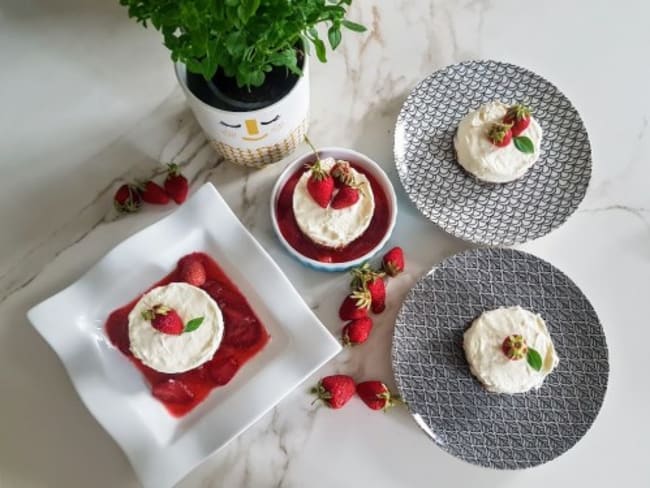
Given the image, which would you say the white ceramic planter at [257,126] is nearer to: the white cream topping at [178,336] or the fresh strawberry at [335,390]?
the white cream topping at [178,336]

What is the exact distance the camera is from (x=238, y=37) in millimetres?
897

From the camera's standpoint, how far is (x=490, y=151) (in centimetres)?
119

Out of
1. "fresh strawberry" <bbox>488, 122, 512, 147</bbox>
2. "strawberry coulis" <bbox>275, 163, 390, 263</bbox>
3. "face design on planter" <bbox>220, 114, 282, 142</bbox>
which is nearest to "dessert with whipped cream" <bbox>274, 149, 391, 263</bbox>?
"strawberry coulis" <bbox>275, 163, 390, 263</bbox>

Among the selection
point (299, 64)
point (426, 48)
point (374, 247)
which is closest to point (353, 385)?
point (374, 247)

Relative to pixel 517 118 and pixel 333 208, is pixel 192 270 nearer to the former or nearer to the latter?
pixel 333 208

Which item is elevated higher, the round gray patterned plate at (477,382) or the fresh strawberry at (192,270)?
the fresh strawberry at (192,270)

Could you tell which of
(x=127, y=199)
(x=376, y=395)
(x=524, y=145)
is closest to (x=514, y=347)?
(x=376, y=395)

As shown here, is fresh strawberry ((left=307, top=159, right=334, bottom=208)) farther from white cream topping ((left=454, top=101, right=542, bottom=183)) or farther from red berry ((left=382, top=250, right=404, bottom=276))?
white cream topping ((left=454, top=101, right=542, bottom=183))

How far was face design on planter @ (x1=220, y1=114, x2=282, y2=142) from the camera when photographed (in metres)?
1.08

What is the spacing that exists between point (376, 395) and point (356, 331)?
0.11 m

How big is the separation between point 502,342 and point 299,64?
532mm

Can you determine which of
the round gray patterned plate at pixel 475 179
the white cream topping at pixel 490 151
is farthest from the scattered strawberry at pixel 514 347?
the white cream topping at pixel 490 151

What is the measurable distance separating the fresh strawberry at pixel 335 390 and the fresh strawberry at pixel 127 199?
446 mm

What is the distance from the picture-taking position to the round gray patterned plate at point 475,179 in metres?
1.21
